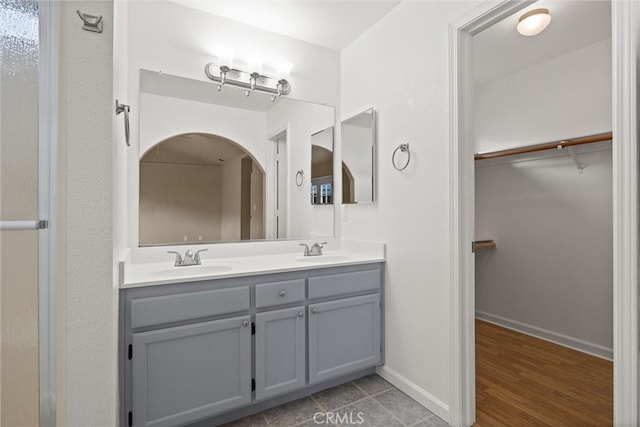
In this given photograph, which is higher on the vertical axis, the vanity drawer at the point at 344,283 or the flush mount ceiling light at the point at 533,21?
the flush mount ceiling light at the point at 533,21

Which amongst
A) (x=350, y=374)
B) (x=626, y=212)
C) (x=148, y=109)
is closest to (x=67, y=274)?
(x=148, y=109)

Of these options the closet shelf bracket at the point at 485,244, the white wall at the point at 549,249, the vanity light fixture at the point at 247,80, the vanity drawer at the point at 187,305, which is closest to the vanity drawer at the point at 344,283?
the vanity drawer at the point at 187,305

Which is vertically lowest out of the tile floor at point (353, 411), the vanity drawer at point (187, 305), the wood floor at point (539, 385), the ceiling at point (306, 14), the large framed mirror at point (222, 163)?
the tile floor at point (353, 411)

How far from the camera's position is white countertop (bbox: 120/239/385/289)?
5.33 ft

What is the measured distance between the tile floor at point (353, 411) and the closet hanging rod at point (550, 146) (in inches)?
87.1

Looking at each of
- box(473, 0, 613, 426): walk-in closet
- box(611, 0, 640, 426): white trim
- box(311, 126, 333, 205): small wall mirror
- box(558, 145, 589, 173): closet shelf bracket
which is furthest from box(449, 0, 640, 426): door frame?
box(558, 145, 589, 173): closet shelf bracket

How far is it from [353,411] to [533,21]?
269cm

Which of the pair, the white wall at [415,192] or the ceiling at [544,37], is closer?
the white wall at [415,192]

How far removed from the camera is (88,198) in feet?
3.49

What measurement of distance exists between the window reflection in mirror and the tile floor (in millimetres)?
1131

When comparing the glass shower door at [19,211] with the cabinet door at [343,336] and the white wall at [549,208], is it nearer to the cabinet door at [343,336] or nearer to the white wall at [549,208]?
the cabinet door at [343,336]

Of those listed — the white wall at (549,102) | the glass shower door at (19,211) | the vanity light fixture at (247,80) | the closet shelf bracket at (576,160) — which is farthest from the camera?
the closet shelf bracket at (576,160)

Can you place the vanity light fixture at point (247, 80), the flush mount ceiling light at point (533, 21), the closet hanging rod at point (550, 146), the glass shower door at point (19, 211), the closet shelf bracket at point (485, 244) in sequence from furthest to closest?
1. the closet shelf bracket at point (485, 244)
2. the closet hanging rod at point (550, 146)
3. the vanity light fixture at point (247, 80)
4. the flush mount ceiling light at point (533, 21)
5. the glass shower door at point (19, 211)

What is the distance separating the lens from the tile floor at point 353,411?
69.0 inches
